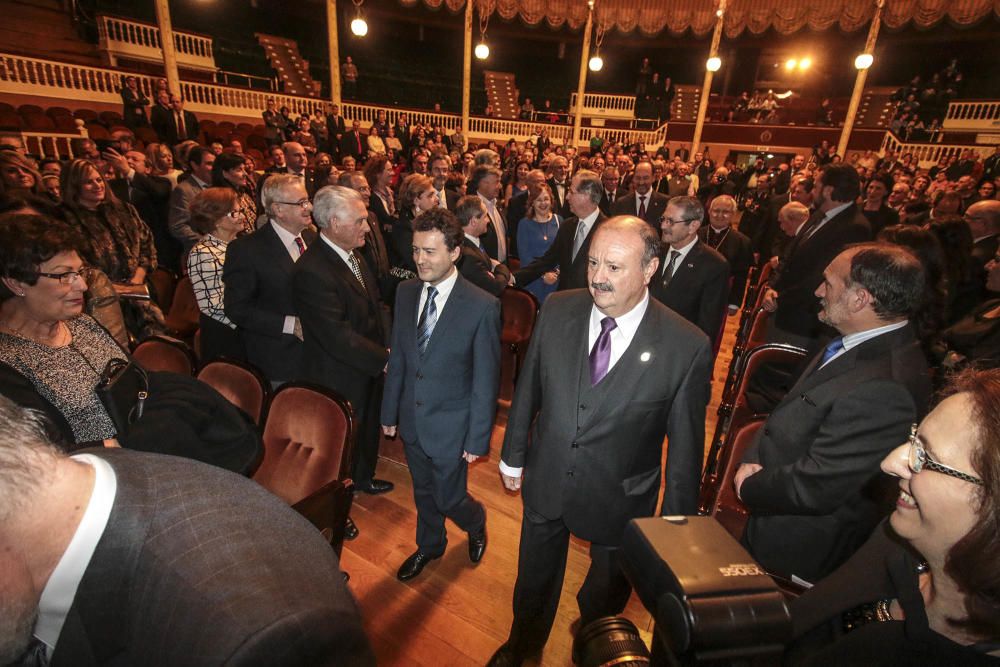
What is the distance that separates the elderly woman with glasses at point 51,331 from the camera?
153cm

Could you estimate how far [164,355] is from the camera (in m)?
2.51

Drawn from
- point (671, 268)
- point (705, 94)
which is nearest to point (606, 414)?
point (671, 268)

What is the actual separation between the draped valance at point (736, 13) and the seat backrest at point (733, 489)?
53.7 feet

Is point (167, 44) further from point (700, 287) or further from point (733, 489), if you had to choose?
point (733, 489)

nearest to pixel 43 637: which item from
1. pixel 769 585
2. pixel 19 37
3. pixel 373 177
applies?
pixel 769 585

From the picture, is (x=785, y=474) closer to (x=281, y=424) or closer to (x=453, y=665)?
(x=453, y=665)

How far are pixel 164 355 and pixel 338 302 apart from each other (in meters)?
1.10

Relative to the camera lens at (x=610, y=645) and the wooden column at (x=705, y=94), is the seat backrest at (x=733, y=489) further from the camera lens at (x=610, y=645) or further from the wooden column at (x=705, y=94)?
the wooden column at (x=705, y=94)

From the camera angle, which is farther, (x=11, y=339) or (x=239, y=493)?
(x=11, y=339)

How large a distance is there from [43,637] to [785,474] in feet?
6.05

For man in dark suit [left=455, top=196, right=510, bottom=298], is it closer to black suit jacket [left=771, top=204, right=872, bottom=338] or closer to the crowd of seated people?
the crowd of seated people

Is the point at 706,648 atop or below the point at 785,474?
atop

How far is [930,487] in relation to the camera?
2.73 feet

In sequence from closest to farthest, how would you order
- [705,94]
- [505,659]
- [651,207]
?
[505,659] < [651,207] < [705,94]
